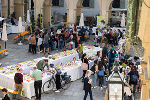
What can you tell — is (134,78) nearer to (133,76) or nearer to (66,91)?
(133,76)

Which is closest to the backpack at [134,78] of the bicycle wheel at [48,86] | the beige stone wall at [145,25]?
the bicycle wheel at [48,86]

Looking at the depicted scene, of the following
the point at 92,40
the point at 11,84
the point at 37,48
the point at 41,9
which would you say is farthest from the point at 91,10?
the point at 11,84

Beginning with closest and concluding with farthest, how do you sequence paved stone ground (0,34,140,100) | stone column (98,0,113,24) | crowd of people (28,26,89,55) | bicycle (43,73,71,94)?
paved stone ground (0,34,140,100) < bicycle (43,73,71,94) < crowd of people (28,26,89,55) < stone column (98,0,113,24)

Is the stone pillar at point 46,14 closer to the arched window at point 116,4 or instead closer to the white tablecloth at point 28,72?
the arched window at point 116,4

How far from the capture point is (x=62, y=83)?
582 inches

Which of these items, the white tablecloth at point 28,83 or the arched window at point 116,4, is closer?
the white tablecloth at point 28,83

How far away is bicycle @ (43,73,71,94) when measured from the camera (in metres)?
14.2

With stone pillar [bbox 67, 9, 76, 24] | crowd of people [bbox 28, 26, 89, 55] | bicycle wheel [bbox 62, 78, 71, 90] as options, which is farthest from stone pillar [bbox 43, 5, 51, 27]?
bicycle wheel [bbox 62, 78, 71, 90]

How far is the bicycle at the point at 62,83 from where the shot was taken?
46.6ft

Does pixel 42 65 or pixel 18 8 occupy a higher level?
pixel 18 8

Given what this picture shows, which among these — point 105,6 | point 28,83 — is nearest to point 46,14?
point 105,6

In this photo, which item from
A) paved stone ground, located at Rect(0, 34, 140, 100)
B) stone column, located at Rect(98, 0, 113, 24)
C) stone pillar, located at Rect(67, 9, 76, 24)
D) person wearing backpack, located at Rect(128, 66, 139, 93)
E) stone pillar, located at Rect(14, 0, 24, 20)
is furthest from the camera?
stone pillar, located at Rect(14, 0, 24, 20)

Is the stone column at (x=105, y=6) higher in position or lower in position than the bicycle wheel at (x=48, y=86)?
higher

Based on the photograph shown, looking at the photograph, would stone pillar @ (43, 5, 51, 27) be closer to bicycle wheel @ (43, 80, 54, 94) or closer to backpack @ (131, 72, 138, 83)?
bicycle wheel @ (43, 80, 54, 94)
